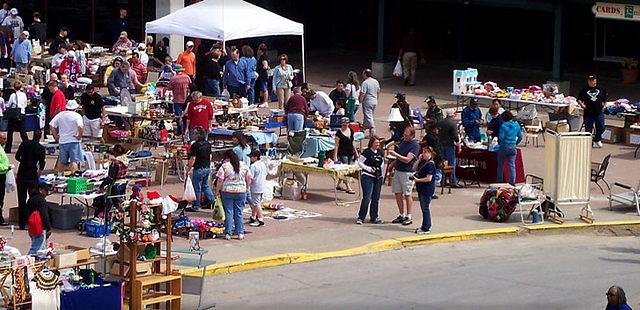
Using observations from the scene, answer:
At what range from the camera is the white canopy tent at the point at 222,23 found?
33.6m

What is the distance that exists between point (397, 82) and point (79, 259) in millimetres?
25413

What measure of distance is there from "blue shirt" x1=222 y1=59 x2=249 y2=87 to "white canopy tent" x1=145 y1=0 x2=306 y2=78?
757 millimetres

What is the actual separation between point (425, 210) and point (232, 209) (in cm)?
313

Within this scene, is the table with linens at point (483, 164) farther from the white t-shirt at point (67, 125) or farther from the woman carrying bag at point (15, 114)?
the woman carrying bag at point (15, 114)

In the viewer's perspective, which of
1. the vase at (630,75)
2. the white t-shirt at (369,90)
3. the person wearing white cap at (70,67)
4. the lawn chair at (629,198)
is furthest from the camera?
the vase at (630,75)

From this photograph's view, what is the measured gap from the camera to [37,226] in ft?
65.9

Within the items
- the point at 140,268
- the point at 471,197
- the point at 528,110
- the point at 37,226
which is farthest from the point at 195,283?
the point at 528,110

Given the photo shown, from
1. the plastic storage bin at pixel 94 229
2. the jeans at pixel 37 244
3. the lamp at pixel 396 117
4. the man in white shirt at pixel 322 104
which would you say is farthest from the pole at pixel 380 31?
the jeans at pixel 37 244

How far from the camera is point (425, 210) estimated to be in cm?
2352

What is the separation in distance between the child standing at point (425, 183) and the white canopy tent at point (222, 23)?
34.9ft

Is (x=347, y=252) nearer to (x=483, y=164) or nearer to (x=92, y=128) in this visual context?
(x=483, y=164)

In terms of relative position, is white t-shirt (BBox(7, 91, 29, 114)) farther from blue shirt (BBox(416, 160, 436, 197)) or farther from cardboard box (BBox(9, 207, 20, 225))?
blue shirt (BBox(416, 160, 436, 197))

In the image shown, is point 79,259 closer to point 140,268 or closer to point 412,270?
point 140,268

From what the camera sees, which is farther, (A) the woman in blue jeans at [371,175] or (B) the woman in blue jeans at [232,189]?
(A) the woman in blue jeans at [371,175]
